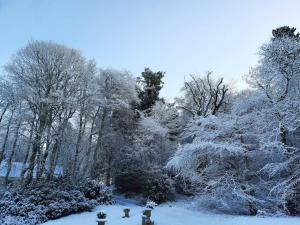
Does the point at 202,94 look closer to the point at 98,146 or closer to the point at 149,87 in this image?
the point at 149,87

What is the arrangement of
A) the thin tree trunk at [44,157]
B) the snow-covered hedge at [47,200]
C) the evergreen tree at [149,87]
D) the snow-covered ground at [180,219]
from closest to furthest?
the snow-covered ground at [180,219], the snow-covered hedge at [47,200], the thin tree trunk at [44,157], the evergreen tree at [149,87]

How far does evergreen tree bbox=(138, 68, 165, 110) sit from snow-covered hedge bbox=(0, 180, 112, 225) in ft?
35.5

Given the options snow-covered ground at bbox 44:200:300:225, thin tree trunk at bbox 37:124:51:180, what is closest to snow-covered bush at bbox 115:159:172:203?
snow-covered ground at bbox 44:200:300:225

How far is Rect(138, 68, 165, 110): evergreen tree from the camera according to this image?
26.7 m

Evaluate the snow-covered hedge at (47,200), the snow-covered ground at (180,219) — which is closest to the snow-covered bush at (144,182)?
the snow-covered hedge at (47,200)

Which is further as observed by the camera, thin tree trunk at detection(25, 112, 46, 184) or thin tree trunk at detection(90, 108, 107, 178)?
thin tree trunk at detection(90, 108, 107, 178)

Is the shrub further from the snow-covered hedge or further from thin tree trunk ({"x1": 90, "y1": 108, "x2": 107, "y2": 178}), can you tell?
the snow-covered hedge

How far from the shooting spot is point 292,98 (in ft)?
45.8

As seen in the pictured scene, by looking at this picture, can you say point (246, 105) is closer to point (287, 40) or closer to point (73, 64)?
point (287, 40)

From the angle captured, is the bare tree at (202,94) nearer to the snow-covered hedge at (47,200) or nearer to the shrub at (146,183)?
the shrub at (146,183)

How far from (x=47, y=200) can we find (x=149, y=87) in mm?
14652

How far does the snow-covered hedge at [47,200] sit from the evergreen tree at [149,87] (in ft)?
35.5

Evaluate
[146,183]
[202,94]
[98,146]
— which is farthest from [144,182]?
[202,94]

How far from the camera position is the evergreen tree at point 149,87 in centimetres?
2666
